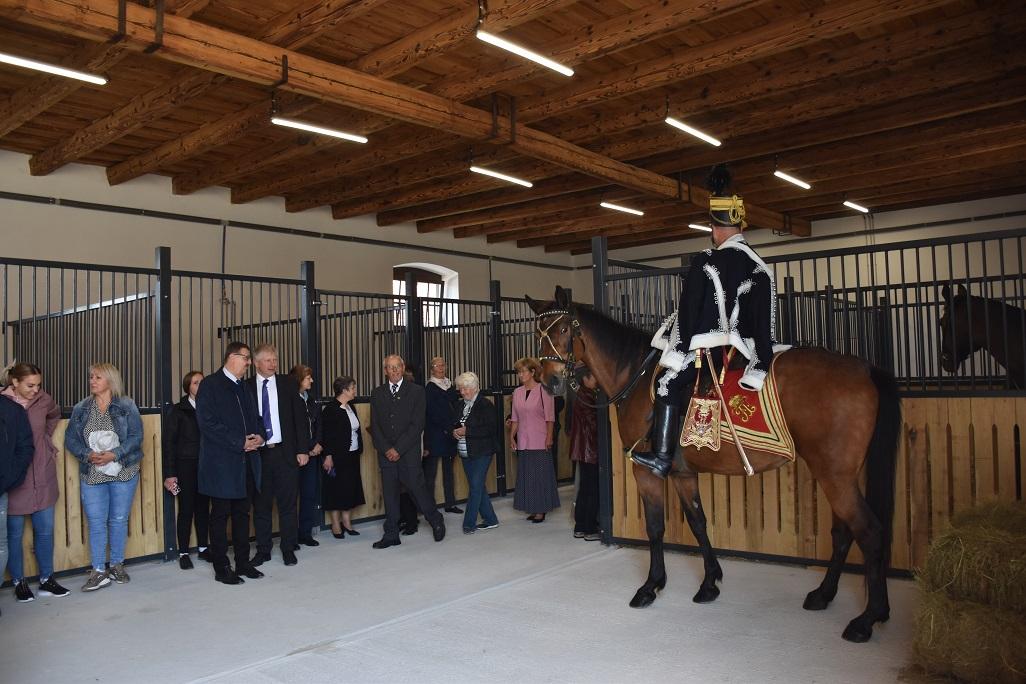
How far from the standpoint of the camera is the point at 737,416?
3.54 m

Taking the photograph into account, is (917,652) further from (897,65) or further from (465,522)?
(897,65)

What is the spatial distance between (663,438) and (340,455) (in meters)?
2.83

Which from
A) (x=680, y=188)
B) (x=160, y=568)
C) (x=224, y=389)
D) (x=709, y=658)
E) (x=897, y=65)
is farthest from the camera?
(x=680, y=188)

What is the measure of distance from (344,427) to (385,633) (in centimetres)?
239

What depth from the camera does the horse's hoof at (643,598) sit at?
3789 mm

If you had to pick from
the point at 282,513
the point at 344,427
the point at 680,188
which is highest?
the point at 680,188

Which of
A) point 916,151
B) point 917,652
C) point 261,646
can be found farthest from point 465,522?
point 916,151

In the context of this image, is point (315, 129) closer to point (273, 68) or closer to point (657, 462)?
point (273, 68)

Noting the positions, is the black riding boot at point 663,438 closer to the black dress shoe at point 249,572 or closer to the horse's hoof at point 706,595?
the horse's hoof at point 706,595

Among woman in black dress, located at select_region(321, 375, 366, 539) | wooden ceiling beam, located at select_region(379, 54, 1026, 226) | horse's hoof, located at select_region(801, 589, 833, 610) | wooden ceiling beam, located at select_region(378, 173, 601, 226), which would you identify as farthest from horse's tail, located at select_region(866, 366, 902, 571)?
wooden ceiling beam, located at select_region(378, 173, 601, 226)

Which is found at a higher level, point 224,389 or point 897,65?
point 897,65

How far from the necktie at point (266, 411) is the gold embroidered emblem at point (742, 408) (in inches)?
108

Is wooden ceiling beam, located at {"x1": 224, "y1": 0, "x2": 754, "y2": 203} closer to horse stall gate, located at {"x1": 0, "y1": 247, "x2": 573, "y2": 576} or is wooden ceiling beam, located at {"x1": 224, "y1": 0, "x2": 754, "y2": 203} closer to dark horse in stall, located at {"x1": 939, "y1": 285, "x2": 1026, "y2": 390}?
horse stall gate, located at {"x1": 0, "y1": 247, "x2": 573, "y2": 576}

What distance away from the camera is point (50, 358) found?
21.3ft
